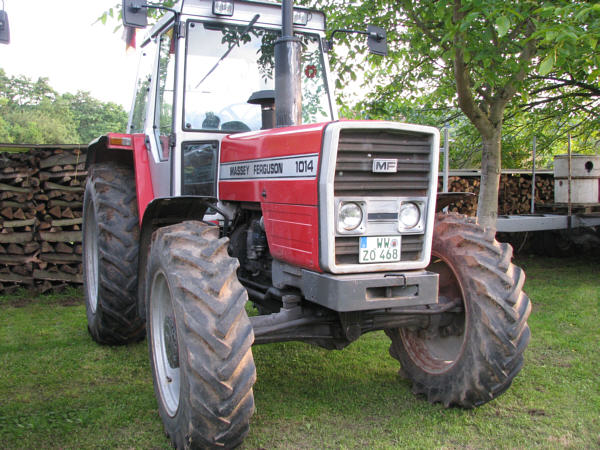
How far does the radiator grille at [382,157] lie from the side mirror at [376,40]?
4.33 ft

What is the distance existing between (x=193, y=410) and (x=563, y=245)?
29.0 ft

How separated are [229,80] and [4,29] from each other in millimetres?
1576

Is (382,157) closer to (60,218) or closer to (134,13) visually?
(134,13)

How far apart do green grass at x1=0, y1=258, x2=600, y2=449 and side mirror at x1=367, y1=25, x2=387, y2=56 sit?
2370 mm

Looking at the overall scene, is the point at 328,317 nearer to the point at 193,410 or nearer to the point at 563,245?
the point at 193,410

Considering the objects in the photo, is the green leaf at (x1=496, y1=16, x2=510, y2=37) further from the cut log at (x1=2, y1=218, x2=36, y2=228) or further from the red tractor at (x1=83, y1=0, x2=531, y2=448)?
the cut log at (x1=2, y1=218, x2=36, y2=228)

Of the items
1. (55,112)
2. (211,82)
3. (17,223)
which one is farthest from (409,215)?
(55,112)

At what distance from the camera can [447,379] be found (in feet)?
12.0

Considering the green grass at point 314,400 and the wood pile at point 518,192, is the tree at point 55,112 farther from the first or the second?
the green grass at point 314,400

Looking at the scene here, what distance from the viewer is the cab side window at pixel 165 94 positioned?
408 centimetres

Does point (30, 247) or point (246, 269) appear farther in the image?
point (30, 247)

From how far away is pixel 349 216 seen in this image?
3.09 meters

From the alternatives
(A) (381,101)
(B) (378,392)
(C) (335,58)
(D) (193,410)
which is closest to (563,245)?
(A) (381,101)

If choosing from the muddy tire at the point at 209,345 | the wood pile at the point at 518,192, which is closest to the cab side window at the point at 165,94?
the muddy tire at the point at 209,345
